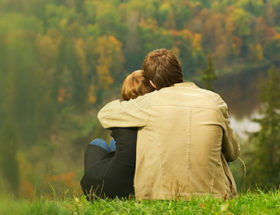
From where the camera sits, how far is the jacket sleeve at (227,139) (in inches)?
91.0

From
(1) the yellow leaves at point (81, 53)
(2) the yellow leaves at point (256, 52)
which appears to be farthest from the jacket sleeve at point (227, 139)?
(2) the yellow leaves at point (256, 52)

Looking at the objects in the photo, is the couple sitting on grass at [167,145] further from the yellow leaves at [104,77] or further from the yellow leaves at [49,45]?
the yellow leaves at [49,45]

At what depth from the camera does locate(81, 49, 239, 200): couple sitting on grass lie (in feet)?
7.38

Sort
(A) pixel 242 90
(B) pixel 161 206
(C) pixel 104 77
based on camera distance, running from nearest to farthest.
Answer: (B) pixel 161 206 → (C) pixel 104 77 → (A) pixel 242 90

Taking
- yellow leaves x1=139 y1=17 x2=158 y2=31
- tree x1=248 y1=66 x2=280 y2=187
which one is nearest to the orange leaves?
yellow leaves x1=139 y1=17 x2=158 y2=31

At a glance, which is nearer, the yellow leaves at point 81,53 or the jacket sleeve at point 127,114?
the jacket sleeve at point 127,114

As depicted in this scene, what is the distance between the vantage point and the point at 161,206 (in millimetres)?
2082

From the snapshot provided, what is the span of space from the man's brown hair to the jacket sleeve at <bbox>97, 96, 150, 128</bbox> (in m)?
0.18

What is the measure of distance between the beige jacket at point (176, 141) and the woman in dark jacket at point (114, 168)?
0.05 meters

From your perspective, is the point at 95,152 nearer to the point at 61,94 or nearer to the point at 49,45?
the point at 61,94

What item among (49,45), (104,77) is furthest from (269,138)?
(49,45)

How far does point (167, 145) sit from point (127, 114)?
29cm

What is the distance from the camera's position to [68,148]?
46.0 meters

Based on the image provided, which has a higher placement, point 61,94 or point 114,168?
point 114,168
